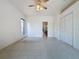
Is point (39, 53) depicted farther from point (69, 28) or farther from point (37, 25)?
point (37, 25)

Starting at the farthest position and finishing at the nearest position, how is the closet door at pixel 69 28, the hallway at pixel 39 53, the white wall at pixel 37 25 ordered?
the white wall at pixel 37 25, the closet door at pixel 69 28, the hallway at pixel 39 53

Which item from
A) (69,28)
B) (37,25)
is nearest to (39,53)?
(69,28)

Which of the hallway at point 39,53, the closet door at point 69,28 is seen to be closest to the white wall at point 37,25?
the closet door at point 69,28

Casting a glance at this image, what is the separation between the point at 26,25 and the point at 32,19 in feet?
3.63

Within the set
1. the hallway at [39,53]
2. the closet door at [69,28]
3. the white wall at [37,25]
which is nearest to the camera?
the hallway at [39,53]

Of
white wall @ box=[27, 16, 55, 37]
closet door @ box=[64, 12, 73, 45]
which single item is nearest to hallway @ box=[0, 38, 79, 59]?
closet door @ box=[64, 12, 73, 45]

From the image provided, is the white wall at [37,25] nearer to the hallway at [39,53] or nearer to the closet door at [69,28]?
the closet door at [69,28]

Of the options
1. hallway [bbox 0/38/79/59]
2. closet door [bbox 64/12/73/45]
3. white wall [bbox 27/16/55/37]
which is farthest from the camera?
white wall [bbox 27/16/55/37]

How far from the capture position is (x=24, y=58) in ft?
14.9

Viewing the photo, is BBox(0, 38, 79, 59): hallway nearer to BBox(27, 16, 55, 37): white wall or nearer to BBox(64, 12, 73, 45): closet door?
BBox(64, 12, 73, 45): closet door

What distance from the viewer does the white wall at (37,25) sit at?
15.5 metres

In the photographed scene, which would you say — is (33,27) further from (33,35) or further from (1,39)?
(1,39)

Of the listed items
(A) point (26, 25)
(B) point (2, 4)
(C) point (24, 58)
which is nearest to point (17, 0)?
(B) point (2, 4)

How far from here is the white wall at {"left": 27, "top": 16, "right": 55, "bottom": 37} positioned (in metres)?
15.5
